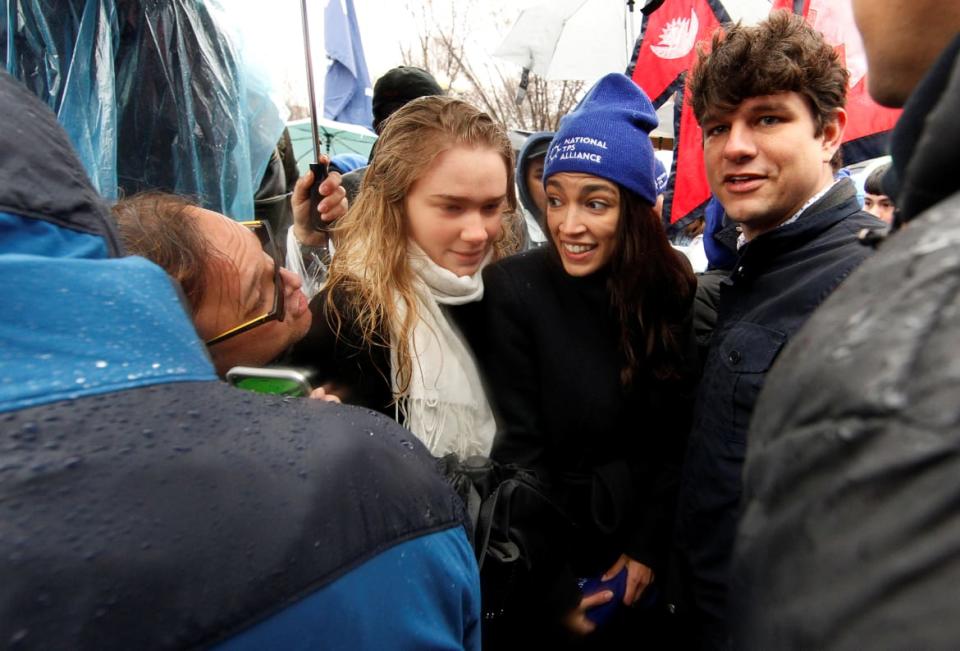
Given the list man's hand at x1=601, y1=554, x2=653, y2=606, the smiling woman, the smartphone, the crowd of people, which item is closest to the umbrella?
the smiling woman

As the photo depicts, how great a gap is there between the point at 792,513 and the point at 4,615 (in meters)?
0.57

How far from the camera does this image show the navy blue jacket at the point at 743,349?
1.46m

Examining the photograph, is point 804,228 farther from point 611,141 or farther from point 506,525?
point 506,525

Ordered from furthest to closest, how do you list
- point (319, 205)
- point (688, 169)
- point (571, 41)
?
point (571, 41) < point (688, 169) < point (319, 205)

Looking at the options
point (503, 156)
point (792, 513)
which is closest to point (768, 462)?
point (792, 513)

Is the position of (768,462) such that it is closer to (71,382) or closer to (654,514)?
(71,382)

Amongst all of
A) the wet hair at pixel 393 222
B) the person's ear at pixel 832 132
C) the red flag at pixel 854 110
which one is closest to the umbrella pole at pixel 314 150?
the wet hair at pixel 393 222

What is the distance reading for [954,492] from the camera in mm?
303

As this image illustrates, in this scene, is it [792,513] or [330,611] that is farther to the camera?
[330,611]

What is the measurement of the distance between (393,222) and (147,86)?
118 cm

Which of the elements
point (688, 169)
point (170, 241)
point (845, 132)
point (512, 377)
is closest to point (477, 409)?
point (512, 377)

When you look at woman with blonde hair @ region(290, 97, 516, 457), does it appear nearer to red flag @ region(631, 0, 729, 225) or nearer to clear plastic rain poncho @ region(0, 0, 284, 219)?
clear plastic rain poncho @ region(0, 0, 284, 219)

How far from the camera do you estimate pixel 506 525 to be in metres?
1.49

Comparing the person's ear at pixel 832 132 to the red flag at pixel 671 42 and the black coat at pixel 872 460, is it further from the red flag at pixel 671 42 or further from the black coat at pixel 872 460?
the red flag at pixel 671 42
